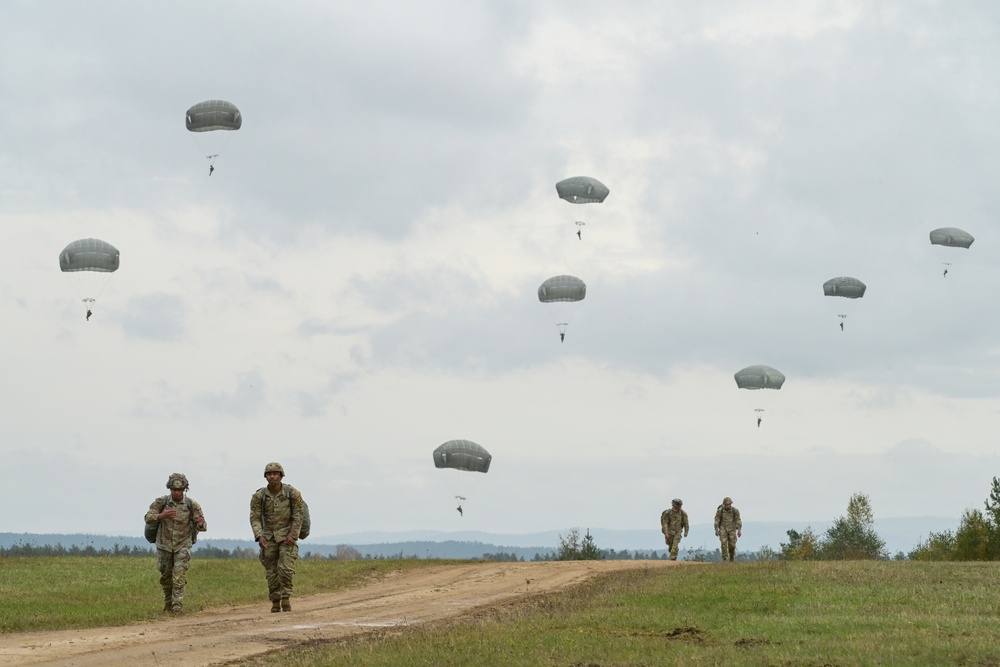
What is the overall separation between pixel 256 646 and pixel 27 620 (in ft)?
19.4

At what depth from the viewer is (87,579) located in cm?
3244

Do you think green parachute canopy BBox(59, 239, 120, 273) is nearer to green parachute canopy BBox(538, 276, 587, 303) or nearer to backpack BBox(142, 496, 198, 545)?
green parachute canopy BBox(538, 276, 587, 303)

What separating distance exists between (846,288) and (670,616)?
47.7 m

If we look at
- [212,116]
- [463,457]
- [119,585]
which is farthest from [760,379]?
[119,585]

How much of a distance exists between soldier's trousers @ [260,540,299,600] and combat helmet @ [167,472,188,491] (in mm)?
2024

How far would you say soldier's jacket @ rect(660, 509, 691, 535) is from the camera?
41.7 meters

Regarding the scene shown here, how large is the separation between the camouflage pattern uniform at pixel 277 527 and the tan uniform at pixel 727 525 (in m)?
19.9

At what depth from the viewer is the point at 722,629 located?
1878cm

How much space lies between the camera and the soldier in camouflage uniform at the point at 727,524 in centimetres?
4016

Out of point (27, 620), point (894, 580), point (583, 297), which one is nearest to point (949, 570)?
point (894, 580)

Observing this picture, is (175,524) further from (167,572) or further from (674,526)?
(674,526)

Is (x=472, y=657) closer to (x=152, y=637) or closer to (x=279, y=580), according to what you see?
(x=152, y=637)

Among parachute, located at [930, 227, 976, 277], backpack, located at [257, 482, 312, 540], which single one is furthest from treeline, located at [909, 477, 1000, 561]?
backpack, located at [257, 482, 312, 540]

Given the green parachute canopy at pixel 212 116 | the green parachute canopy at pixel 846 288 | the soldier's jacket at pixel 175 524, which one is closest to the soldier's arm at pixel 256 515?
the soldier's jacket at pixel 175 524
